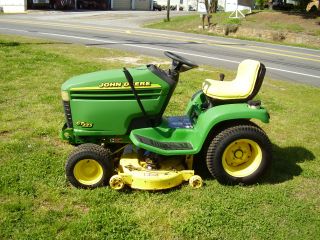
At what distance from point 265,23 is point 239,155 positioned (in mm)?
20784

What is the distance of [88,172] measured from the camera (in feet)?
14.0

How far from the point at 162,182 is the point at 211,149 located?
0.62 meters

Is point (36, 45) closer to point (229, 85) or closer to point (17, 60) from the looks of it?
point (17, 60)

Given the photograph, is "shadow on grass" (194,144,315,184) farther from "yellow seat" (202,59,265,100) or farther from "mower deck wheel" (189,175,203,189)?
"yellow seat" (202,59,265,100)

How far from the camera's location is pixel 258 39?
21297mm

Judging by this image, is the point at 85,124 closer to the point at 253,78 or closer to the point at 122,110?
the point at 122,110

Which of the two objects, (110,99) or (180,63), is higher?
(180,63)

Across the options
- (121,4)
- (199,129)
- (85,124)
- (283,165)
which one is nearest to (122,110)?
(85,124)

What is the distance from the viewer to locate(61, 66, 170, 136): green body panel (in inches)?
164

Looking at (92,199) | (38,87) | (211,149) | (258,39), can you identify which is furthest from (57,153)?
(258,39)

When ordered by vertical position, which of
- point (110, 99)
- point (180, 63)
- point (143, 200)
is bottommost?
point (143, 200)

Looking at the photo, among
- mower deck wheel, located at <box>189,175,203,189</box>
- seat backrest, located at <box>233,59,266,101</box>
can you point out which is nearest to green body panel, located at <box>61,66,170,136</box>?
mower deck wheel, located at <box>189,175,203,189</box>

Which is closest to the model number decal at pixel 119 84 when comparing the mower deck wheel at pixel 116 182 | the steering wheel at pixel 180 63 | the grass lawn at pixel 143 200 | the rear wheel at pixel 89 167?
the steering wheel at pixel 180 63

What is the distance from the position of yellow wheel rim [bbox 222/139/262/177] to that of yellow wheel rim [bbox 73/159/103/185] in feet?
4.35
